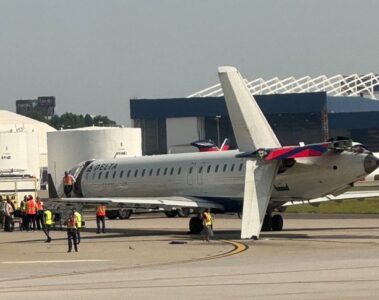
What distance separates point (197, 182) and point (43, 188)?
7246 centimetres

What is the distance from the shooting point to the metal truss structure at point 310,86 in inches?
6004

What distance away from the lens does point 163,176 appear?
5297 centimetres

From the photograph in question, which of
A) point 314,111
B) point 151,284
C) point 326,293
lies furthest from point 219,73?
point 314,111

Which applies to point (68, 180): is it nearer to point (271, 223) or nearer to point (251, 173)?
point (271, 223)

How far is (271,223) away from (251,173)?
5001 millimetres

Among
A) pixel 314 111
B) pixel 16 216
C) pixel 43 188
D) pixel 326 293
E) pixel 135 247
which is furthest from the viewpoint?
pixel 314 111

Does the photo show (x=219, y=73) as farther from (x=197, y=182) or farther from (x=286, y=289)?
(x=286, y=289)

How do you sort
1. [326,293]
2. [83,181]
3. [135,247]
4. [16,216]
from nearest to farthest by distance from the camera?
1. [326,293]
2. [135,247]
3. [83,181]
4. [16,216]

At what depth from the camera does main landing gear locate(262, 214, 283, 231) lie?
49.6 metres

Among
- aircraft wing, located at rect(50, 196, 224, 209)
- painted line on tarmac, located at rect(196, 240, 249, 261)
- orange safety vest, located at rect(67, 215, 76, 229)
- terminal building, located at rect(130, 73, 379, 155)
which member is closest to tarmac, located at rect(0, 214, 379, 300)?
painted line on tarmac, located at rect(196, 240, 249, 261)

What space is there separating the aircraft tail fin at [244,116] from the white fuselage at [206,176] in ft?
5.39

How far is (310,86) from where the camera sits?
15575 centimetres

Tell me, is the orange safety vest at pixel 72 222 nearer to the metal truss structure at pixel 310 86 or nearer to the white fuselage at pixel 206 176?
the white fuselage at pixel 206 176

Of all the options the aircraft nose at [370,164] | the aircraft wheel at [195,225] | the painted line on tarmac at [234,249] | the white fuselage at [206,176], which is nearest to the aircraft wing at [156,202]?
the white fuselage at [206,176]
